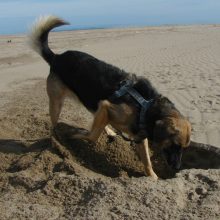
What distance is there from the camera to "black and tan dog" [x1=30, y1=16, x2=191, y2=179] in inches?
184

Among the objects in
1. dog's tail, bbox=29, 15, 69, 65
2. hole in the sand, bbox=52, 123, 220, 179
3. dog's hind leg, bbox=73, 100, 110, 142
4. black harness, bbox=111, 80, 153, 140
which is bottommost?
hole in the sand, bbox=52, 123, 220, 179

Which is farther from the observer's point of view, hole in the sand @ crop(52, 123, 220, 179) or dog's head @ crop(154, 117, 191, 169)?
hole in the sand @ crop(52, 123, 220, 179)

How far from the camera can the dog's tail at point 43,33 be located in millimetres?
6738

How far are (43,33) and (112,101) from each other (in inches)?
82.5

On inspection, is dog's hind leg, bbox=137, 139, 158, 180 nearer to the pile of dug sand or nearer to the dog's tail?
the pile of dug sand

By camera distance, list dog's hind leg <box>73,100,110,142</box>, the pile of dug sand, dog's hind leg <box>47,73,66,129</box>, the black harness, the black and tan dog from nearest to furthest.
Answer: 1. the pile of dug sand
2. the black and tan dog
3. the black harness
4. dog's hind leg <box>73,100,110,142</box>
5. dog's hind leg <box>47,73,66,129</box>

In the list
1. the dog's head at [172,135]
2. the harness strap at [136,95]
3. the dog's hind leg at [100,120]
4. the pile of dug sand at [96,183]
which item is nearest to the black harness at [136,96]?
the harness strap at [136,95]

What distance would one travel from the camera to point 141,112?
500 centimetres

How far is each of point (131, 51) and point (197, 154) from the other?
50.3 feet

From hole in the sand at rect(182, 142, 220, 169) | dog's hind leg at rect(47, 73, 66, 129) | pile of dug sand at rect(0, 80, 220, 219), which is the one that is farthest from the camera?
dog's hind leg at rect(47, 73, 66, 129)


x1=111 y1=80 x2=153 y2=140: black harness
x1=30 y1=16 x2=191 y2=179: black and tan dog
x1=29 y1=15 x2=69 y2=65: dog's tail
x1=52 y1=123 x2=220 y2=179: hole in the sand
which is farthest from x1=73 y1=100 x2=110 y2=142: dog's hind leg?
x1=29 y1=15 x2=69 y2=65: dog's tail

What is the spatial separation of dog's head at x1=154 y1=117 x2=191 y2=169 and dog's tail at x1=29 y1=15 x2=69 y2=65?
8.85 feet

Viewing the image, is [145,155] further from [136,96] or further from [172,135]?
[172,135]

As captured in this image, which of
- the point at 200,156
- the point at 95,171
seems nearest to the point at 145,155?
the point at 95,171
